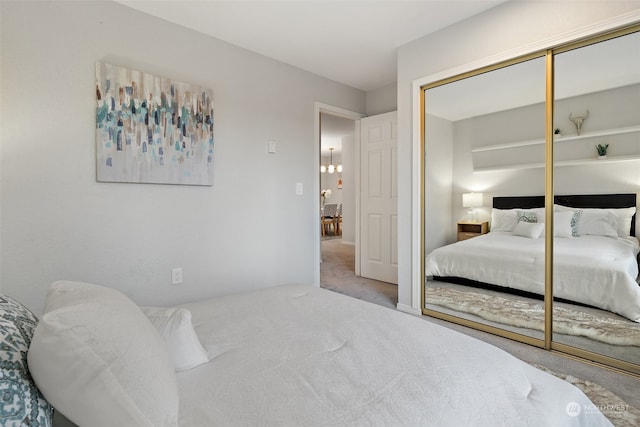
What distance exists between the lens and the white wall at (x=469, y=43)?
2.14 metres

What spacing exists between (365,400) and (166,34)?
119 inches

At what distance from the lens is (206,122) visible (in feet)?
9.42

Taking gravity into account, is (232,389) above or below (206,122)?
below

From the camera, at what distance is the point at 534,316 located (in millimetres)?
2428

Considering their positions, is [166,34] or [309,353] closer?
[309,353]

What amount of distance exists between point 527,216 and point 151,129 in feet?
9.89

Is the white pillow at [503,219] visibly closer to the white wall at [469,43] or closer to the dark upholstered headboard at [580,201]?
the dark upholstered headboard at [580,201]

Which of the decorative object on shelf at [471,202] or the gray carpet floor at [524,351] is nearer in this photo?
the gray carpet floor at [524,351]

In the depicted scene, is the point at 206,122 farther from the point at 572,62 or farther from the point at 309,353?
the point at 572,62

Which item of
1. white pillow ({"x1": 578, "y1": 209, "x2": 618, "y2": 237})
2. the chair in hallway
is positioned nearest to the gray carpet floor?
white pillow ({"x1": 578, "y1": 209, "x2": 618, "y2": 237})

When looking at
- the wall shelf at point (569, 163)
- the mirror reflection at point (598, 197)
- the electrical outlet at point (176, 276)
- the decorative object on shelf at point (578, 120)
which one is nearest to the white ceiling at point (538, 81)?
the mirror reflection at point (598, 197)

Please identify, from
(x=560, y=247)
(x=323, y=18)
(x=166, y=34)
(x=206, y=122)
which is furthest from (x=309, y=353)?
(x=166, y=34)

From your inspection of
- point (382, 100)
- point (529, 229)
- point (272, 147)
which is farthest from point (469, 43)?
point (272, 147)

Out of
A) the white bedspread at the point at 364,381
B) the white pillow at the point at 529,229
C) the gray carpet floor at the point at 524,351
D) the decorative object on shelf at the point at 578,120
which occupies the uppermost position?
the decorative object on shelf at the point at 578,120
